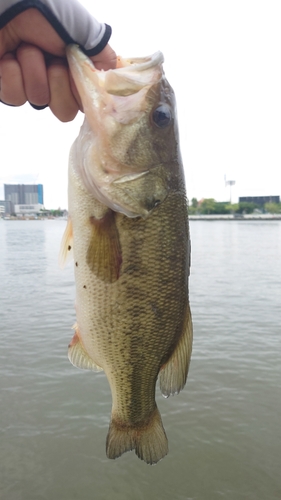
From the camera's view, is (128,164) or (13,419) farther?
(13,419)

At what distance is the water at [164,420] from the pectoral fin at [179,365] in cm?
368

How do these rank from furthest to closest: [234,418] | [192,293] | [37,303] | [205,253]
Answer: [205,253]
[192,293]
[37,303]
[234,418]

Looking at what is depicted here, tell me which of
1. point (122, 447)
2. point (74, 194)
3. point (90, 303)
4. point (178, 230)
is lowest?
point (122, 447)

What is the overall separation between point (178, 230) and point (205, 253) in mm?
29438

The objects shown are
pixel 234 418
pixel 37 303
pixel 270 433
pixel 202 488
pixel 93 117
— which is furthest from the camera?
pixel 37 303

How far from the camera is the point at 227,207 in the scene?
140250 millimetres

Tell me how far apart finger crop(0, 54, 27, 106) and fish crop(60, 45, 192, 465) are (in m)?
0.31

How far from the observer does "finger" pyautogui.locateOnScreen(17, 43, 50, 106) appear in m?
2.04

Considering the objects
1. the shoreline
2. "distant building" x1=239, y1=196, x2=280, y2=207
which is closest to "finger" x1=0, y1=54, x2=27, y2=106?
the shoreline

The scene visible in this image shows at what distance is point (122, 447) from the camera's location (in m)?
2.39

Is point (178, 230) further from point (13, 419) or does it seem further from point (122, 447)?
point (13, 419)

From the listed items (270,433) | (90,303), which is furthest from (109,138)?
(270,433)

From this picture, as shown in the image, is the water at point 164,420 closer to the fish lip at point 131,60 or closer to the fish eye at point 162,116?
the fish eye at point 162,116

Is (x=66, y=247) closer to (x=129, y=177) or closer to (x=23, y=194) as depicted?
(x=129, y=177)
